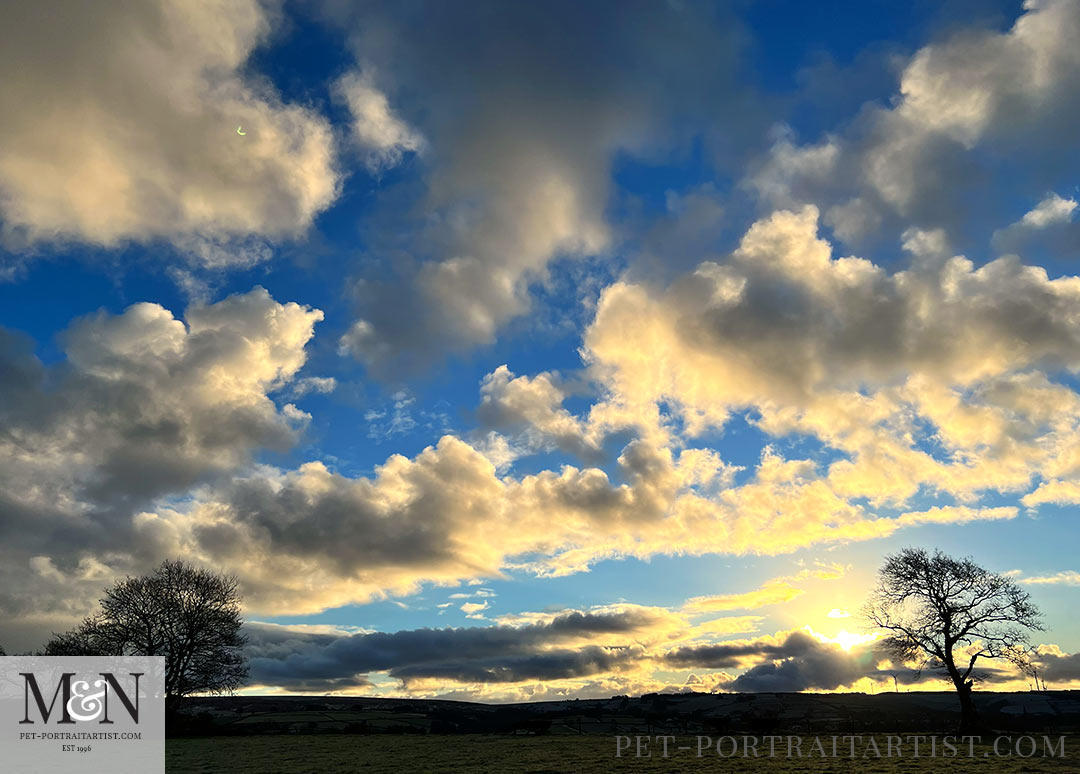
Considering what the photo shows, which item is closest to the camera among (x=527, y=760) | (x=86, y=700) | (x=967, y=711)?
(x=527, y=760)

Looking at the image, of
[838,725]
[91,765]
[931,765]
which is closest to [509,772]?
[931,765]

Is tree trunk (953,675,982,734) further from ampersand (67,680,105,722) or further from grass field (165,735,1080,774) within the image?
ampersand (67,680,105,722)

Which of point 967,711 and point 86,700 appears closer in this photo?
point 967,711

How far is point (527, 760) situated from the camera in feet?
117

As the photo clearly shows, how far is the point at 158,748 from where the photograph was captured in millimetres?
47062

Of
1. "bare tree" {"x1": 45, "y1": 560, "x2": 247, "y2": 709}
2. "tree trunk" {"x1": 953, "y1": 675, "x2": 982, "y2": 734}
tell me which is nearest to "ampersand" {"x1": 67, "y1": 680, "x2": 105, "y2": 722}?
"bare tree" {"x1": 45, "y1": 560, "x2": 247, "y2": 709}

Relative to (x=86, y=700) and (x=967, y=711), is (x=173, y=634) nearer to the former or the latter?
(x=86, y=700)

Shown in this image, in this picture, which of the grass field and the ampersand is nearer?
the grass field

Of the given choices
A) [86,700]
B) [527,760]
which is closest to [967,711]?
[527,760]

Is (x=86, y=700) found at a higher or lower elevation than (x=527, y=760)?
lower

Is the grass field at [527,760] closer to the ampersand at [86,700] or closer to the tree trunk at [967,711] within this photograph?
the tree trunk at [967,711]

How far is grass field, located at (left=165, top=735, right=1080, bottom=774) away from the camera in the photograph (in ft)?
100.0

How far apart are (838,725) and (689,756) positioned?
27071mm

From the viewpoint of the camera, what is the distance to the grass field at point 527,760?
30.5m
